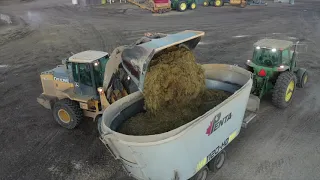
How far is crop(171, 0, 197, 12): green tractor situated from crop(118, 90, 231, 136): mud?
18329mm

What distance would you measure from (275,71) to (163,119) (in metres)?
4.37

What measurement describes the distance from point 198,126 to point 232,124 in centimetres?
151

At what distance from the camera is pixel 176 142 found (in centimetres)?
480

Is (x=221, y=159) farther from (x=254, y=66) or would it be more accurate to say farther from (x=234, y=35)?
(x=234, y=35)

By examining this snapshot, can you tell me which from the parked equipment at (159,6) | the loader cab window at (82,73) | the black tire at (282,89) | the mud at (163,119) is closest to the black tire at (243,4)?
the parked equipment at (159,6)

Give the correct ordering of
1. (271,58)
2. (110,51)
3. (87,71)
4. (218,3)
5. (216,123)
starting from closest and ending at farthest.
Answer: (216,123) < (87,71) < (271,58) < (110,51) < (218,3)

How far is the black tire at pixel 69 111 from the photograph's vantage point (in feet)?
26.5

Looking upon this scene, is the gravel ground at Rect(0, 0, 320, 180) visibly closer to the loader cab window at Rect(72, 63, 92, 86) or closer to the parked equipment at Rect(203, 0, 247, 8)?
the parked equipment at Rect(203, 0, 247, 8)

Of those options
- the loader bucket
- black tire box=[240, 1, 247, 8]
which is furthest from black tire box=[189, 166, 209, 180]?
black tire box=[240, 1, 247, 8]

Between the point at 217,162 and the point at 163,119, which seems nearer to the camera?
the point at 163,119

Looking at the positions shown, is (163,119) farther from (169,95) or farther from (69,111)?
(69,111)

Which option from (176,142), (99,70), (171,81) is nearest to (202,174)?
(176,142)

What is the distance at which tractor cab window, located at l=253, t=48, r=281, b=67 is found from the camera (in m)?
8.75

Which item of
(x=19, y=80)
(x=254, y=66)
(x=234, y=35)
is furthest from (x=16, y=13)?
(x=254, y=66)
